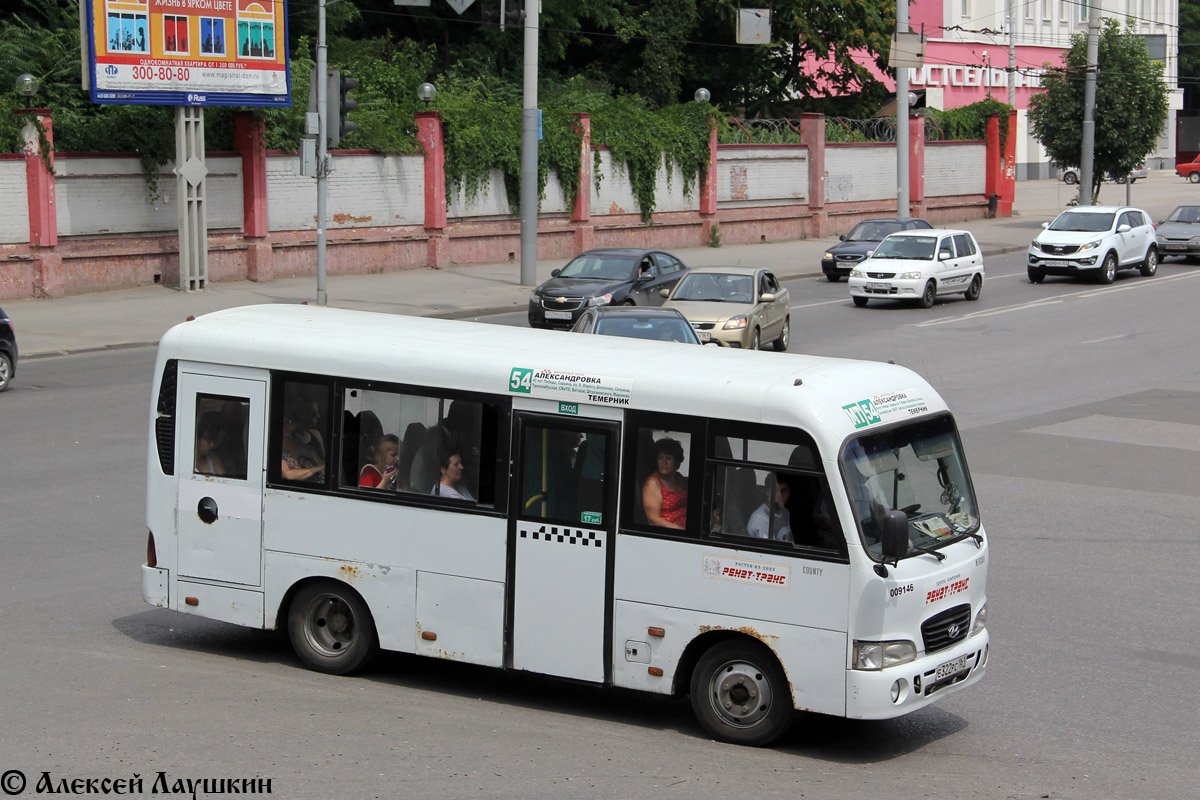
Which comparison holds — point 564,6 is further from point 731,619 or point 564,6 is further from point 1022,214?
point 731,619

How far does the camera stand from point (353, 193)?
35.9m

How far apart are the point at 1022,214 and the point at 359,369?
55.1 m

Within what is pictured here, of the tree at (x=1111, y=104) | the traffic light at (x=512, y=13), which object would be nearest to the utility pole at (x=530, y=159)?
the traffic light at (x=512, y=13)

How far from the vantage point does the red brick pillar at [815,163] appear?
160 ft

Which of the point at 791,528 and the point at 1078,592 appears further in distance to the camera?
the point at 1078,592

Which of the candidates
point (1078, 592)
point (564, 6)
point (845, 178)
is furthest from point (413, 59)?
point (1078, 592)

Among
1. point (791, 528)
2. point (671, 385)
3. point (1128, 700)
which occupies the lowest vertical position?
point (1128, 700)

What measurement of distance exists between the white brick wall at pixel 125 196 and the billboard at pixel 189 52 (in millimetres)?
1812

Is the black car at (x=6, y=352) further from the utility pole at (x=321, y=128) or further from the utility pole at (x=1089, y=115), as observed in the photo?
the utility pole at (x=1089, y=115)

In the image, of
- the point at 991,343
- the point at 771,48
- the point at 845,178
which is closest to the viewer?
the point at 991,343

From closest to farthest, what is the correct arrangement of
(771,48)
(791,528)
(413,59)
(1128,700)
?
1. (791,528)
2. (1128,700)
3. (413,59)
4. (771,48)

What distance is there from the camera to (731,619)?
26.3ft

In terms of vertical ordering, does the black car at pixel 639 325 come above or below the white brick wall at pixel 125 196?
below

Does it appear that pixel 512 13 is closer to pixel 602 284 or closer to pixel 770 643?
pixel 602 284
